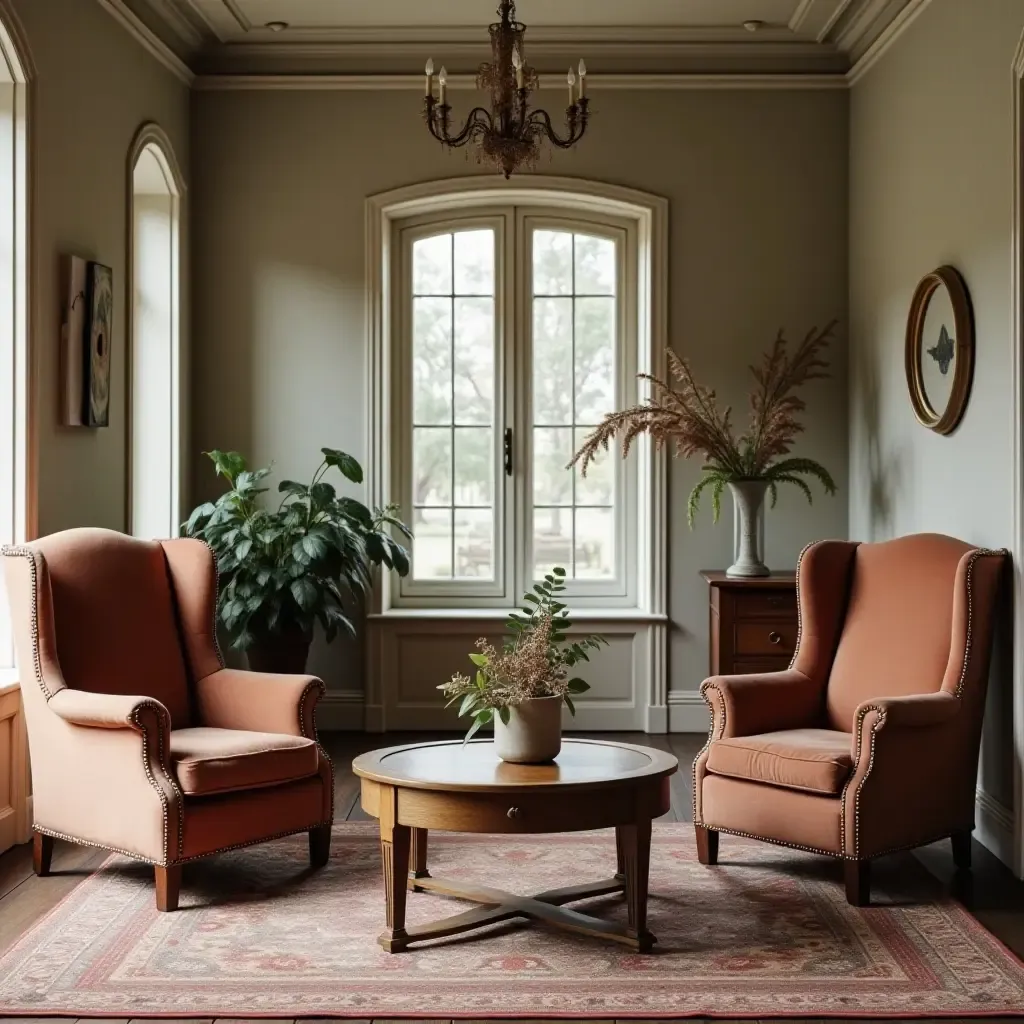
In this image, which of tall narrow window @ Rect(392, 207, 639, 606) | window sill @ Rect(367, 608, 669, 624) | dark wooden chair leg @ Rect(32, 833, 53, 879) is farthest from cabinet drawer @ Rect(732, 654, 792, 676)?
dark wooden chair leg @ Rect(32, 833, 53, 879)

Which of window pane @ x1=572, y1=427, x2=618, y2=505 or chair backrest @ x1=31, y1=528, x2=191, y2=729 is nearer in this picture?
chair backrest @ x1=31, y1=528, x2=191, y2=729

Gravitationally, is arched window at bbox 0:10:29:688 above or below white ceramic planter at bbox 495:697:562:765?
above

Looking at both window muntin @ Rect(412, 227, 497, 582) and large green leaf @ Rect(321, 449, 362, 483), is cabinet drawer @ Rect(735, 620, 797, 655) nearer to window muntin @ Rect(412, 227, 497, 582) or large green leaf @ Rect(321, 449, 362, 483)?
window muntin @ Rect(412, 227, 497, 582)

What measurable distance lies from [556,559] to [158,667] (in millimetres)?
2578

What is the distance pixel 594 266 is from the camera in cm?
654

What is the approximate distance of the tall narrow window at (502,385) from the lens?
256 inches

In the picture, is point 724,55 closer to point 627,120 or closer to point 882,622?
point 627,120

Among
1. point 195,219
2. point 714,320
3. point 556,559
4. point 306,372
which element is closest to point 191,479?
point 306,372

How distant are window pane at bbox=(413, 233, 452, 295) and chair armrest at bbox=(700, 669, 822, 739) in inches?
113

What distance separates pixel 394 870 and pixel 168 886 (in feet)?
2.37

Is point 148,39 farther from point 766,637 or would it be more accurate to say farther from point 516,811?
point 516,811

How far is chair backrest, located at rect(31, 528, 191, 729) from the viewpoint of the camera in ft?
13.7

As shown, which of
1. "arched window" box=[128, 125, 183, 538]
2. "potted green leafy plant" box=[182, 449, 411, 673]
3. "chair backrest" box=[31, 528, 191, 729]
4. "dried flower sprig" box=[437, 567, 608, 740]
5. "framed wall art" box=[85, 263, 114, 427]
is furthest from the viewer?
"arched window" box=[128, 125, 183, 538]

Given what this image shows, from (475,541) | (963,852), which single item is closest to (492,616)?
(475,541)
